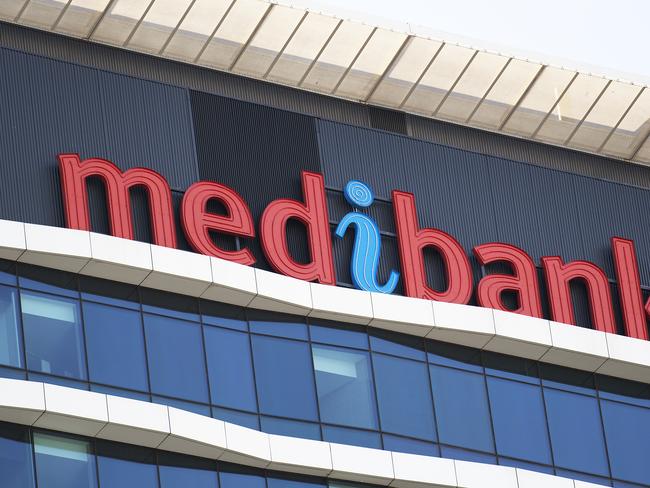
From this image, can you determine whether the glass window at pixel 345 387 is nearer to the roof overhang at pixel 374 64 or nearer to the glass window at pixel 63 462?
the glass window at pixel 63 462

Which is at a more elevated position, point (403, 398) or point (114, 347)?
point (114, 347)

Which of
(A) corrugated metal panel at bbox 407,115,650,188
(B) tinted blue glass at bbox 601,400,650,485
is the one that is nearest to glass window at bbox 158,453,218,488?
(B) tinted blue glass at bbox 601,400,650,485

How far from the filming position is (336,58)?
58719 mm

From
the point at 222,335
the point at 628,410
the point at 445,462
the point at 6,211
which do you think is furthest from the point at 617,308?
the point at 6,211

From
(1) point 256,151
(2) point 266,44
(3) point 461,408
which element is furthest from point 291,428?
(2) point 266,44

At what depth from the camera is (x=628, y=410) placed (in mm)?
57000

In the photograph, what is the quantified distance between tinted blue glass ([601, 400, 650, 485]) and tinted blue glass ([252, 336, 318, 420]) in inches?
388

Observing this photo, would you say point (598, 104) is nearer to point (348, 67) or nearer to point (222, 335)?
point (348, 67)

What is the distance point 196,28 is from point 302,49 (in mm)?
3441

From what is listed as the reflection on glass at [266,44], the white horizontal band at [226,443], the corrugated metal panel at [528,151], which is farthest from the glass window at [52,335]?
the corrugated metal panel at [528,151]

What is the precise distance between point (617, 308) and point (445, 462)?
9.40 m

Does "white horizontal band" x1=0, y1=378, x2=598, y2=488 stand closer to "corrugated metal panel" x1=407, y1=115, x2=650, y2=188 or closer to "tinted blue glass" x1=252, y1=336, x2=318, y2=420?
"tinted blue glass" x1=252, y1=336, x2=318, y2=420

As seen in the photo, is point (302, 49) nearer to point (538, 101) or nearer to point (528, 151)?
point (538, 101)

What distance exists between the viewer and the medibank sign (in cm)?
5172
